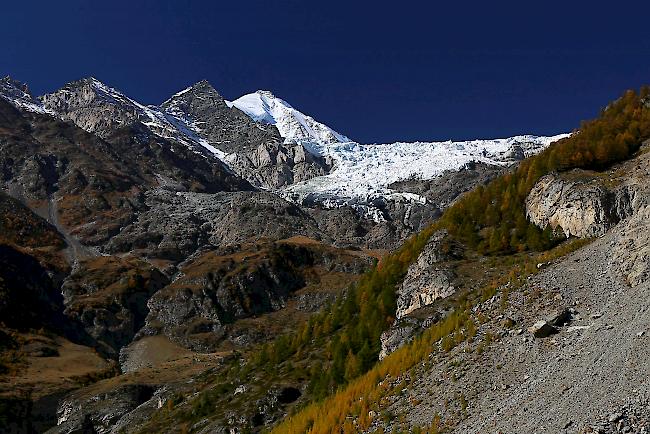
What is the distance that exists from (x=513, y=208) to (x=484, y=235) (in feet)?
20.3

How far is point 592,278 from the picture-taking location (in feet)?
118

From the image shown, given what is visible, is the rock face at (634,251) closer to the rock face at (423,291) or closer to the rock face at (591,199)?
the rock face at (591,199)

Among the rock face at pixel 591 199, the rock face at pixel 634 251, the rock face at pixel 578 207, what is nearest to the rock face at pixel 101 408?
the rock face at pixel 578 207

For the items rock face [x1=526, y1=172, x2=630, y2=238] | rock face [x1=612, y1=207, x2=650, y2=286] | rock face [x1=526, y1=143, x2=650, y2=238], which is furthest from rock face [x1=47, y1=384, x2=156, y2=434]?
rock face [x1=612, y1=207, x2=650, y2=286]

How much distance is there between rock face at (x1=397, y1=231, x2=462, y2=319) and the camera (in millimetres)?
61469

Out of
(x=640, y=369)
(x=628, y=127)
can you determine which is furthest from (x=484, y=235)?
(x=640, y=369)

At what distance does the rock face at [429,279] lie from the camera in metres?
61.5

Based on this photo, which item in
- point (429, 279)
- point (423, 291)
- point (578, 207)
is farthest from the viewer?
point (423, 291)

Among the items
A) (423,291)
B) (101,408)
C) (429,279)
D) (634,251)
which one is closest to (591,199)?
(429,279)

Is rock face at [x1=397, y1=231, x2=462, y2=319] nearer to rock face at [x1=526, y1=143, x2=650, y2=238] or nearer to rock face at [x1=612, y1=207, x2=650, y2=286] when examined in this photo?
rock face at [x1=526, y1=143, x2=650, y2=238]

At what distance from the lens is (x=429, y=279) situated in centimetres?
6397

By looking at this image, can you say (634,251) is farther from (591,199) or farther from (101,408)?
(101,408)

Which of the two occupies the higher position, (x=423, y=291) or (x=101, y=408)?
(x=423, y=291)

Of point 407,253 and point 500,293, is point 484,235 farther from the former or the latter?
point 500,293
